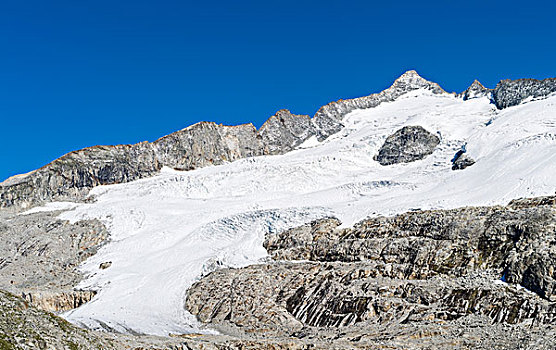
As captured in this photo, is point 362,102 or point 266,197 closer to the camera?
point 266,197

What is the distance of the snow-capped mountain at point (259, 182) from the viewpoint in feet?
146

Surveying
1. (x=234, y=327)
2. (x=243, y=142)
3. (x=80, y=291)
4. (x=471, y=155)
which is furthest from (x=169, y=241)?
(x=243, y=142)

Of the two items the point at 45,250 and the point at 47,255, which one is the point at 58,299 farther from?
the point at 45,250

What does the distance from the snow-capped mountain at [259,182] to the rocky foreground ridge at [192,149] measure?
25 centimetres

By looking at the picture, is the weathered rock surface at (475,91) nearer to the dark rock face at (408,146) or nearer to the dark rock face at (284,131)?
the dark rock face at (408,146)

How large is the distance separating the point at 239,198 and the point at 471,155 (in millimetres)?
34288

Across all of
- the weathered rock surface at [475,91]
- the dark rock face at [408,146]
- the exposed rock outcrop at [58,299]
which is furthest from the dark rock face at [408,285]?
the weathered rock surface at [475,91]

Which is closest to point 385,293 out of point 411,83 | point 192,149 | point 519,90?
point 192,149

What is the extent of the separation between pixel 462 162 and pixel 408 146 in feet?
57.5

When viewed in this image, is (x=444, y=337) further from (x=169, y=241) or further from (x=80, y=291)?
(x=169, y=241)

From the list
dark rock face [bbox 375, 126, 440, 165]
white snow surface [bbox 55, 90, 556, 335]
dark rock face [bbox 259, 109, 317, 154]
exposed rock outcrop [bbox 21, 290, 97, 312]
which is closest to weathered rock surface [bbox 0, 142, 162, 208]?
white snow surface [bbox 55, 90, 556, 335]

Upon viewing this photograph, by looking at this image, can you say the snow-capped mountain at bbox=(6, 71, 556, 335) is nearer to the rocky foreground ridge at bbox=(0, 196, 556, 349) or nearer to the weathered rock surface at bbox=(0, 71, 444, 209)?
the weathered rock surface at bbox=(0, 71, 444, 209)

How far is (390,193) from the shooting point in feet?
197

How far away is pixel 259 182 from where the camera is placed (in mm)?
77125
